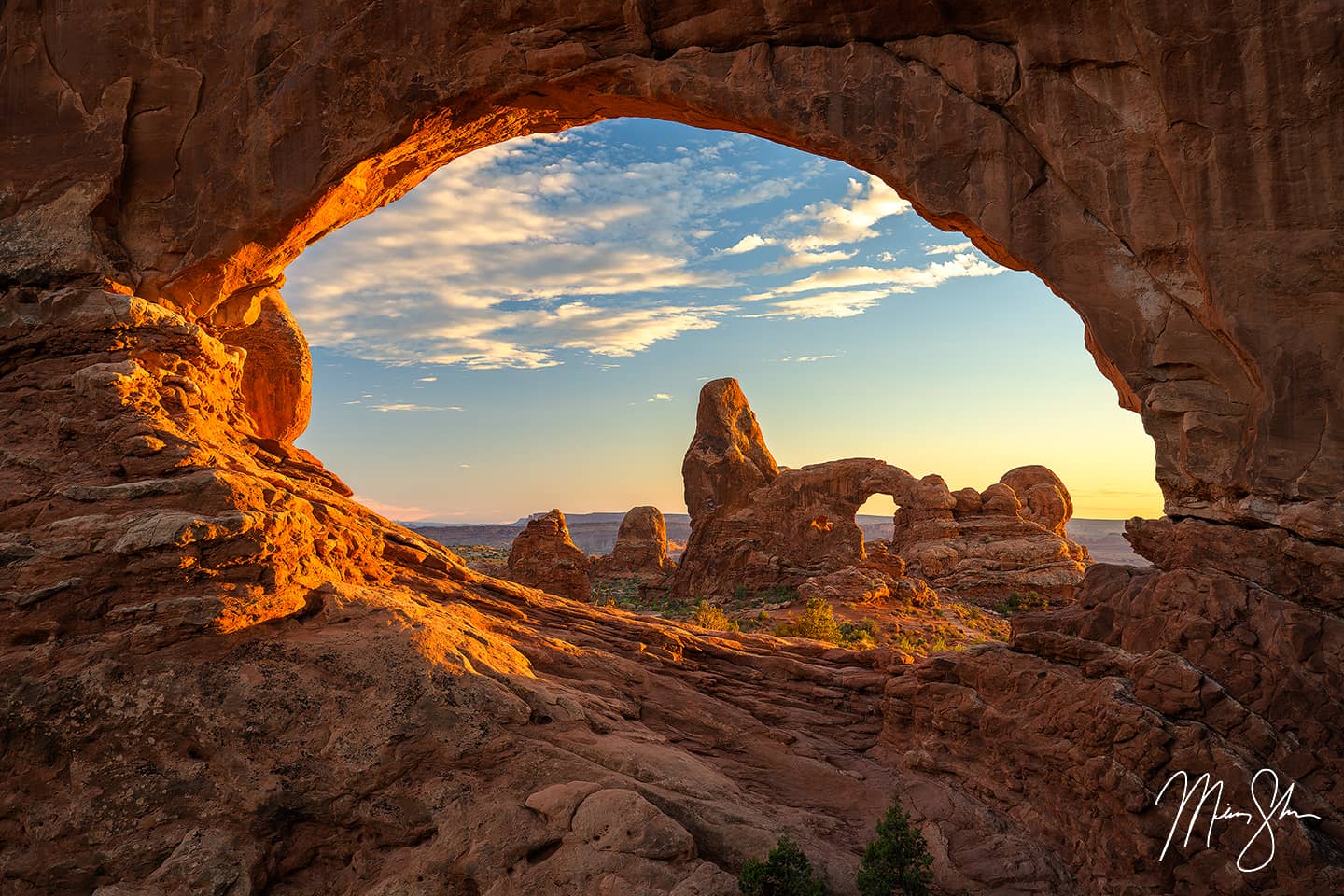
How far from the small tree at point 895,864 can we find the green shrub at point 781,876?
508 mm

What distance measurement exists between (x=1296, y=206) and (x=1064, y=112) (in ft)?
9.03

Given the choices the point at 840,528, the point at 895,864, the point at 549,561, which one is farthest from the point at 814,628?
the point at 840,528

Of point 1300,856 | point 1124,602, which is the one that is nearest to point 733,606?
point 1124,602

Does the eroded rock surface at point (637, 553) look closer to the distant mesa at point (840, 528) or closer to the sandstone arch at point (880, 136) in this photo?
the distant mesa at point (840, 528)

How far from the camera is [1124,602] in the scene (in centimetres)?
905

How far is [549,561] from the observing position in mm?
29766

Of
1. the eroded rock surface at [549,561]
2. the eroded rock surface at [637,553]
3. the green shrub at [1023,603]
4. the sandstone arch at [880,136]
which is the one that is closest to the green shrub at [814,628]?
the eroded rock surface at [549,561]

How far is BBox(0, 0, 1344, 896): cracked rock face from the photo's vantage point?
6.94 m

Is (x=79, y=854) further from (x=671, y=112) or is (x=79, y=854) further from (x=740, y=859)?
(x=671, y=112)

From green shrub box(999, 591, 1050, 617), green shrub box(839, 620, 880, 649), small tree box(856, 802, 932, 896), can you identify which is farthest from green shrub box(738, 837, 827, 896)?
green shrub box(999, 591, 1050, 617)

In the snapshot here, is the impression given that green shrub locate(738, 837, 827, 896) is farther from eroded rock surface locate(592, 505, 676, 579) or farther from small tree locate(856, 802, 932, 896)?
eroded rock surface locate(592, 505, 676, 579)
